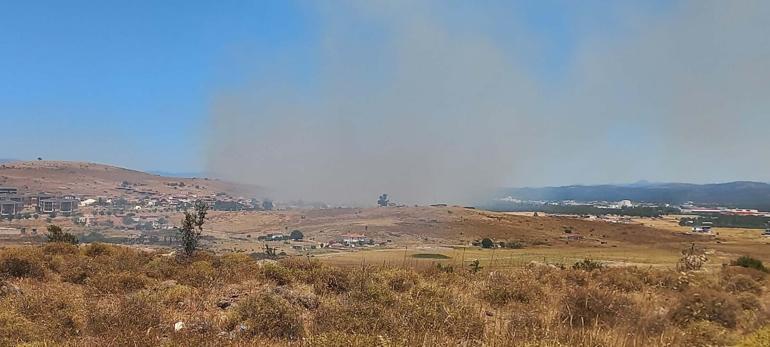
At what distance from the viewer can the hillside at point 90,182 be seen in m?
108

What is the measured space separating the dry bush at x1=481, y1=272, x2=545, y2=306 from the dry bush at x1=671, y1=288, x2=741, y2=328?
265 centimetres

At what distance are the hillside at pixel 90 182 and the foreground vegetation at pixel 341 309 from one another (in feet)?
344

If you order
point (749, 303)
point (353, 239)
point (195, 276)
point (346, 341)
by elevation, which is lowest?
point (353, 239)

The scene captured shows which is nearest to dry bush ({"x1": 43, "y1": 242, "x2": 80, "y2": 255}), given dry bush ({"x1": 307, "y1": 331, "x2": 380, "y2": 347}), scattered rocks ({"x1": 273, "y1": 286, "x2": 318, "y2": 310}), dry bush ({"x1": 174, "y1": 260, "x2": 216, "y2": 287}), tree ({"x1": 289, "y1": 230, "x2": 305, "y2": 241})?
dry bush ({"x1": 174, "y1": 260, "x2": 216, "y2": 287})

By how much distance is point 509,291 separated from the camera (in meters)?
11.2

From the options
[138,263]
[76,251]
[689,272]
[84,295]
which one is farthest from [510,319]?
[76,251]

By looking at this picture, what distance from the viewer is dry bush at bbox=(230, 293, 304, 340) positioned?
7367 millimetres

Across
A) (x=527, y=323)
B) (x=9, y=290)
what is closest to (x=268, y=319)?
(x=527, y=323)

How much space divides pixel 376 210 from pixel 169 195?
64.6m

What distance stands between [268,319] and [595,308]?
5.61 metres

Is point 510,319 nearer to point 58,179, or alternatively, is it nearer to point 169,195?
point 169,195

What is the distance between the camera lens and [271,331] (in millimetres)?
7426

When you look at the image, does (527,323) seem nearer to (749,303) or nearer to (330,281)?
(330,281)

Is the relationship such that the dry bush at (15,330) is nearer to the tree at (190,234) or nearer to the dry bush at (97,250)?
the tree at (190,234)
